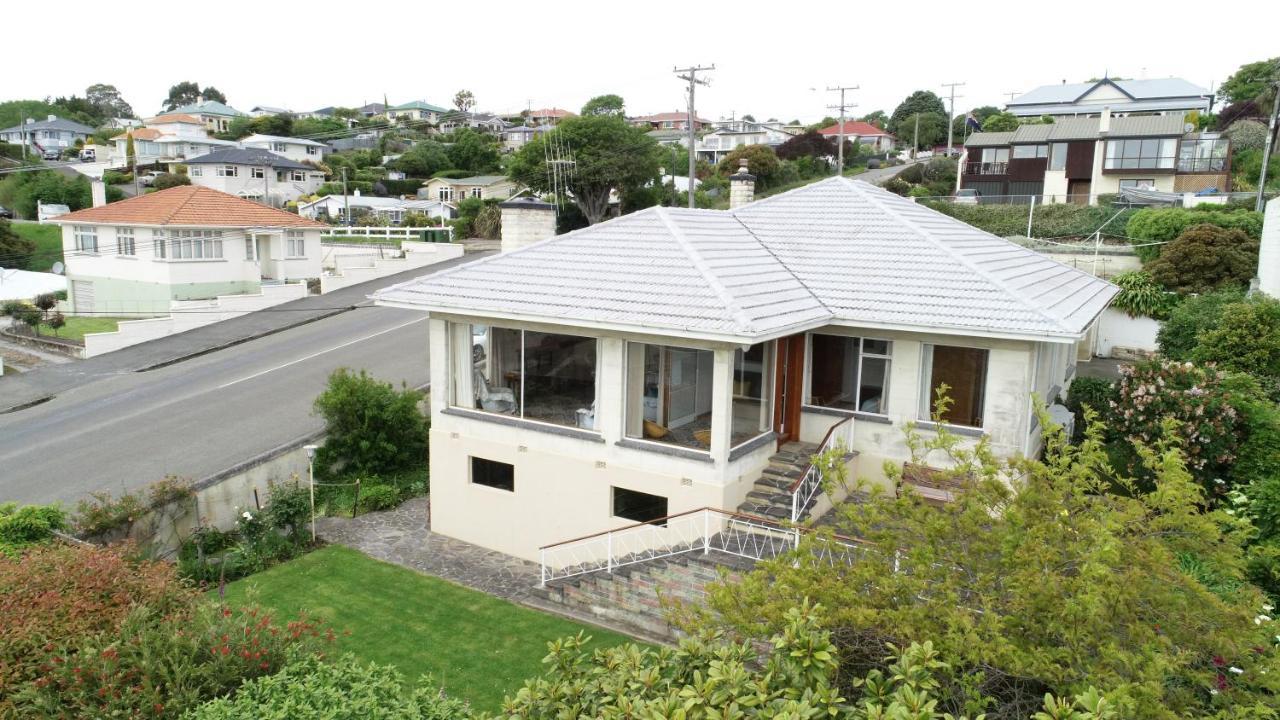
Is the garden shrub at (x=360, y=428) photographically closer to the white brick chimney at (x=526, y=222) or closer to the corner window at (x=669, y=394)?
the white brick chimney at (x=526, y=222)

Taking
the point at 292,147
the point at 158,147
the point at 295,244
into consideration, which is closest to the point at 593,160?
the point at 295,244

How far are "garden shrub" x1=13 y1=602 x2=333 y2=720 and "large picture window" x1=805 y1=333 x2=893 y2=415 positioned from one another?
10421mm

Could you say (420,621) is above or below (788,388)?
below

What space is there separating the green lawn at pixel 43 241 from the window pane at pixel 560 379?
52671mm

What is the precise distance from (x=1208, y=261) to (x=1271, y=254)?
17.6ft

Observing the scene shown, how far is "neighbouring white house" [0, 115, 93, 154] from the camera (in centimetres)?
11606

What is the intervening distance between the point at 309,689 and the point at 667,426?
8.62m

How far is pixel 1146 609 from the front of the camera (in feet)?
26.0

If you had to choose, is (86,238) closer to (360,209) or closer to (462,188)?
(360,209)

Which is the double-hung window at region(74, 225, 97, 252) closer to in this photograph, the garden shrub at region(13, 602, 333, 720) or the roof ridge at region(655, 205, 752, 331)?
the roof ridge at region(655, 205, 752, 331)

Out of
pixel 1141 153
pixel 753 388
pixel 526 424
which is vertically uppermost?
pixel 1141 153

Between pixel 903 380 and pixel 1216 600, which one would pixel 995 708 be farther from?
pixel 903 380

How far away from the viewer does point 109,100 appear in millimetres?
160625

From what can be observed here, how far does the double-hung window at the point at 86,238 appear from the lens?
132 feet
